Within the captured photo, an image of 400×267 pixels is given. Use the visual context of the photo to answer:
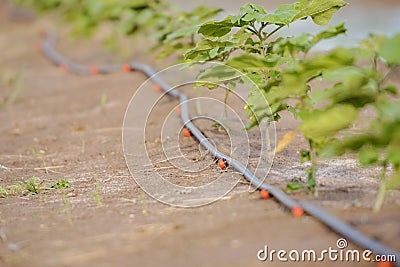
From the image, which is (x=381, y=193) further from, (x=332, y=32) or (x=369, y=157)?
(x=332, y=32)

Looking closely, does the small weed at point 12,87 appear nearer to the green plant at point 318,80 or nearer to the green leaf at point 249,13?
the green plant at point 318,80

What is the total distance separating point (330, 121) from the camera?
3.28 meters

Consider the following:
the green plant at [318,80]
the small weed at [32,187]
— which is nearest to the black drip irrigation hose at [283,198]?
the green plant at [318,80]

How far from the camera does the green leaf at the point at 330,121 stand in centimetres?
325

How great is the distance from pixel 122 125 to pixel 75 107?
1168mm

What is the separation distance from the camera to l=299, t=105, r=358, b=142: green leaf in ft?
10.7

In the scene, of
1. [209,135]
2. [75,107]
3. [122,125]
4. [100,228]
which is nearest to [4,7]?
[75,107]

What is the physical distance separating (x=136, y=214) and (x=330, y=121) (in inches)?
39.6

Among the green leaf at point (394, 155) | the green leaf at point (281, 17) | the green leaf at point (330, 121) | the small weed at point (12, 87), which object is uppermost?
the green leaf at point (281, 17)

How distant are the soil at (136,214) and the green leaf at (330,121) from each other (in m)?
0.34

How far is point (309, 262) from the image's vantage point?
293 cm

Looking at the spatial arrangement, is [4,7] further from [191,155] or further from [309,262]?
[309,262]

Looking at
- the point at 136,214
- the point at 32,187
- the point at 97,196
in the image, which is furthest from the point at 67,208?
the point at 32,187

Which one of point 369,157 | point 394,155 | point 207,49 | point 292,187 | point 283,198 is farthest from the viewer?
point 207,49
